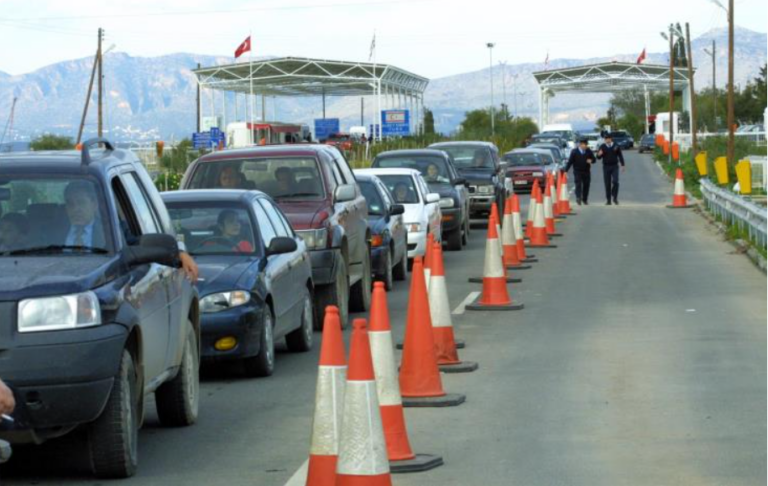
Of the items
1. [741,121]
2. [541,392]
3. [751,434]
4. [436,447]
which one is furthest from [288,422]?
[741,121]

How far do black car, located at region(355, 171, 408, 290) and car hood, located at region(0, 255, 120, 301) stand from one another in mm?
10548

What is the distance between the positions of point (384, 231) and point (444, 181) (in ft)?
26.2

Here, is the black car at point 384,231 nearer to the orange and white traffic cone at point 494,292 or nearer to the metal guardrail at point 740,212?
the orange and white traffic cone at point 494,292

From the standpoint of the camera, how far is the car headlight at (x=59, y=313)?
25.2ft

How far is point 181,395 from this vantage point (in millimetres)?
9891

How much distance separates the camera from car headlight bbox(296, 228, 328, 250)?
15648 millimetres

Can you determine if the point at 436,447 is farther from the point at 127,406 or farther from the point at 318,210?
the point at 318,210

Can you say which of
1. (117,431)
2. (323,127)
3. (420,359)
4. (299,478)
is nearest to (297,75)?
(323,127)

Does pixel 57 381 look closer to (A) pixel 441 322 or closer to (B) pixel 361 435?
(B) pixel 361 435

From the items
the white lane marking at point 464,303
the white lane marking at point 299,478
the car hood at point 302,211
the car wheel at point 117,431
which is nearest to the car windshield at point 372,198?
the white lane marking at point 464,303

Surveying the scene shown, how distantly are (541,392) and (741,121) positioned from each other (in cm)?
13855

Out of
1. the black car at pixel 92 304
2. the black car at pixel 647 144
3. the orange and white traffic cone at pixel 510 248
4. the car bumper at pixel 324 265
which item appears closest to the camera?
the black car at pixel 92 304

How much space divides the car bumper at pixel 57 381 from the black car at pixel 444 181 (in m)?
19.0

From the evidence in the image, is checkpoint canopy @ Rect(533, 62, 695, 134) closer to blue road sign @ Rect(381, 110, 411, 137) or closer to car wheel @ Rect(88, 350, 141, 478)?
blue road sign @ Rect(381, 110, 411, 137)
